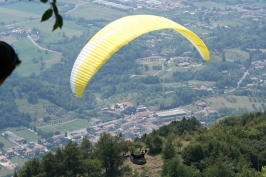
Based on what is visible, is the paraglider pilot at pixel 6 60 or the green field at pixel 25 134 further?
the green field at pixel 25 134

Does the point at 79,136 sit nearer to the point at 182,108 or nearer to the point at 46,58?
the point at 182,108

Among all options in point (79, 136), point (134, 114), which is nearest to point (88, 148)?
point (79, 136)

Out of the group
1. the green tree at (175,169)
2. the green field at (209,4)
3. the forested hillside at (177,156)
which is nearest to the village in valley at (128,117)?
the green field at (209,4)

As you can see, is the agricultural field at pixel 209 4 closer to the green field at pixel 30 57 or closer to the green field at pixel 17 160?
the green field at pixel 30 57

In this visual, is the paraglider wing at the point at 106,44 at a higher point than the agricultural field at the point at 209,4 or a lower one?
lower

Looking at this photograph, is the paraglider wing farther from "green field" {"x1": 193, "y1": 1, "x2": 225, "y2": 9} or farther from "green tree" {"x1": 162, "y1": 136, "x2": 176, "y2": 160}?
"green field" {"x1": 193, "y1": 1, "x2": 225, "y2": 9}

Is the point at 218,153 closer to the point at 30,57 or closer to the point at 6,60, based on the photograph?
the point at 6,60
